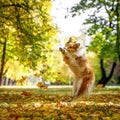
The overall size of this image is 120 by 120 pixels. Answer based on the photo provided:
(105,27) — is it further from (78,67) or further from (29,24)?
(78,67)

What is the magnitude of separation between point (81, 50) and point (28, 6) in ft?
28.4

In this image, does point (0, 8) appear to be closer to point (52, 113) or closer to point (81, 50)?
point (81, 50)

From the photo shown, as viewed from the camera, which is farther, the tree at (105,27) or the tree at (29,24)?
the tree at (105,27)

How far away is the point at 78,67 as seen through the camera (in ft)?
40.3

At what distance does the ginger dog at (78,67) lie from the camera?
1203 centimetres

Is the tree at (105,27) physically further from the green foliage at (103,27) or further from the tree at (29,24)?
the tree at (29,24)

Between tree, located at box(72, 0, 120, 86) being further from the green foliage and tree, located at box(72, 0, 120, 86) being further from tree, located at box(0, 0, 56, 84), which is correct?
tree, located at box(0, 0, 56, 84)

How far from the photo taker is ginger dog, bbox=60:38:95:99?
12031 millimetres

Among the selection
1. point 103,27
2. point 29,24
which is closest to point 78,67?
point 29,24

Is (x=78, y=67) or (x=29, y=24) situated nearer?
(x=78, y=67)

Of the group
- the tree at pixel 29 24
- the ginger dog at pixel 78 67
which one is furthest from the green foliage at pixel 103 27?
the ginger dog at pixel 78 67

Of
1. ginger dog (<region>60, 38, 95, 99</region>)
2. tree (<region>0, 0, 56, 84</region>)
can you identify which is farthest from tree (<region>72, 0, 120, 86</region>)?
ginger dog (<region>60, 38, 95, 99</region>)

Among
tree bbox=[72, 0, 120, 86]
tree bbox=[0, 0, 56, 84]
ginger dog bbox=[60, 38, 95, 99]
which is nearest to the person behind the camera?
ginger dog bbox=[60, 38, 95, 99]

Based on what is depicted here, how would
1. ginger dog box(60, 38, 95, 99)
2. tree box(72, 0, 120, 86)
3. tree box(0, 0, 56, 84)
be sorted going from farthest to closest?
tree box(72, 0, 120, 86)
tree box(0, 0, 56, 84)
ginger dog box(60, 38, 95, 99)
